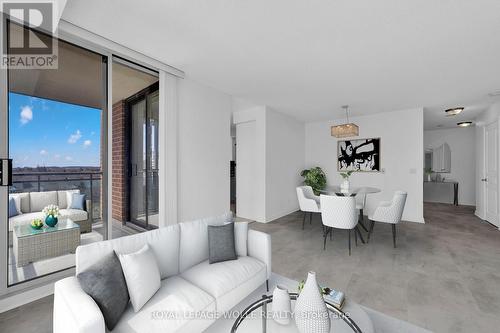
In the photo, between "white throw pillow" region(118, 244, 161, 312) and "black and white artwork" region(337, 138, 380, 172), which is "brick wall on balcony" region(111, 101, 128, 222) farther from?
"black and white artwork" region(337, 138, 380, 172)

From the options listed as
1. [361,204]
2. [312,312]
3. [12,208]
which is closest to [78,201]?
[12,208]

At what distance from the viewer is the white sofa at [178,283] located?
45.8 inches

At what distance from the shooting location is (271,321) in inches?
52.3

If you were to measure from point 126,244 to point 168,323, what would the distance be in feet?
2.16

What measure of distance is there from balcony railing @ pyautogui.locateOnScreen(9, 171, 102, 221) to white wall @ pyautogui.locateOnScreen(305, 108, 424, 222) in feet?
17.6

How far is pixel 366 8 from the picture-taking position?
1.80 m

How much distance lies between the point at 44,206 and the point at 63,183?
13.4 inches

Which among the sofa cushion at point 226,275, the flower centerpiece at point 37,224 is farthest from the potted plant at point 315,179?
the flower centerpiece at point 37,224

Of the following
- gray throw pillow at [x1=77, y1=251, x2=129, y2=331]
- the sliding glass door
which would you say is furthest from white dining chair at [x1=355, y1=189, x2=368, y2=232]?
the sliding glass door

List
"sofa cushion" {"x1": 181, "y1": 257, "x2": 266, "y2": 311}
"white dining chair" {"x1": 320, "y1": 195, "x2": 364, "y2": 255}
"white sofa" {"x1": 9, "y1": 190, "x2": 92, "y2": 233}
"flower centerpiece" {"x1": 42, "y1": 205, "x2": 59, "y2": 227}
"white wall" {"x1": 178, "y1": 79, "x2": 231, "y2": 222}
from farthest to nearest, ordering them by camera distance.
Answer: "white wall" {"x1": 178, "y1": 79, "x2": 231, "y2": 222}, "white dining chair" {"x1": 320, "y1": 195, "x2": 364, "y2": 255}, "flower centerpiece" {"x1": 42, "y1": 205, "x2": 59, "y2": 227}, "white sofa" {"x1": 9, "y1": 190, "x2": 92, "y2": 233}, "sofa cushion" {"x1": 181, "y1": 257, "x2": 266, "y2": 311}

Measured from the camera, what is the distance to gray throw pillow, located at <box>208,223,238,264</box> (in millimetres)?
1965

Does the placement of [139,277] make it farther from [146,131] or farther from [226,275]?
[146,131]

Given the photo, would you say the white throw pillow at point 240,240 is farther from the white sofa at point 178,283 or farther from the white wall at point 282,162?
the white wall at point 282,162

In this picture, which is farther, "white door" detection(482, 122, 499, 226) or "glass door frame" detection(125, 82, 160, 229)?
"white door" detection(482, 122, 499, 226)
